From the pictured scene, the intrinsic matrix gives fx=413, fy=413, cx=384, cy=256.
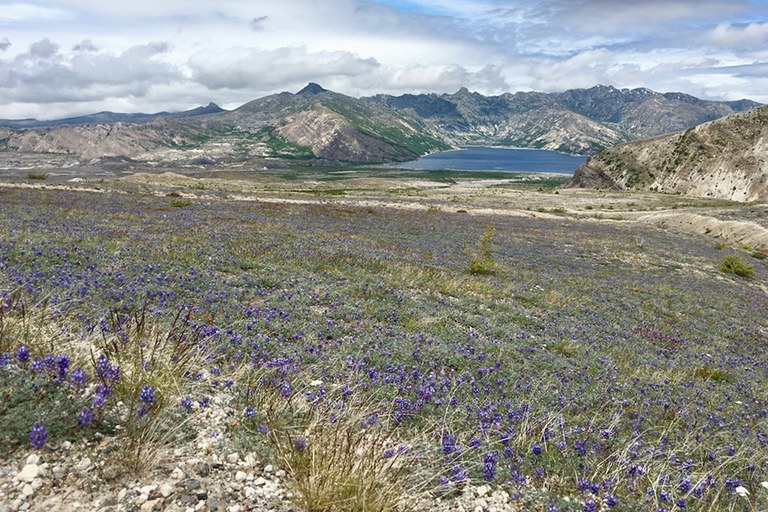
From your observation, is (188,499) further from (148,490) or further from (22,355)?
(22,355)

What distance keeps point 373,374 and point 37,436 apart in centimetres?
408

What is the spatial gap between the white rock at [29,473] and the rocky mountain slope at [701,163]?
148 meters


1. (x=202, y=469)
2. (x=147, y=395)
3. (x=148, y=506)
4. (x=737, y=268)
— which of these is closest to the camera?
(x=148, y=506)

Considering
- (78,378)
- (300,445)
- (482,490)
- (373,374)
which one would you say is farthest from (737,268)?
(78,378)

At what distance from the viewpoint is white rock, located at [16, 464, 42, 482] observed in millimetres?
3250

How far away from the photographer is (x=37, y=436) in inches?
130

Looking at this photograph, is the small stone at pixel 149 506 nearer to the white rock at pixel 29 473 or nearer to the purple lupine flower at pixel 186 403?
the white rock at pixel 29 473

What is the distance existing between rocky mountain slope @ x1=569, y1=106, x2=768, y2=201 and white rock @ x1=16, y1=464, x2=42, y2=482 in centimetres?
14775

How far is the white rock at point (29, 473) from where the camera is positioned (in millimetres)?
3250

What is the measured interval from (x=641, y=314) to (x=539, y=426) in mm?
12803

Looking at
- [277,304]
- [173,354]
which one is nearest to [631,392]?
[277,304]

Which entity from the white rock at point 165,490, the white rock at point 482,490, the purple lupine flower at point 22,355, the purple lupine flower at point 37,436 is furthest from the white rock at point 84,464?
the white rock at point 482,490

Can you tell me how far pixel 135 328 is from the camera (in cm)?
655

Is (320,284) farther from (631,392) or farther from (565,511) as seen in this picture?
(565,511)
